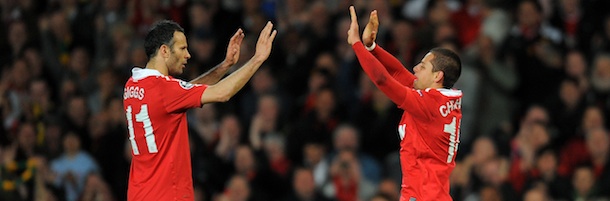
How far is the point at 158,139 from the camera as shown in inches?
360

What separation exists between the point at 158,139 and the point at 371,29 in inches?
63.5

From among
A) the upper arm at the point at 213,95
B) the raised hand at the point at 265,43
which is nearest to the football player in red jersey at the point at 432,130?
the raised hand at the point at 265,43

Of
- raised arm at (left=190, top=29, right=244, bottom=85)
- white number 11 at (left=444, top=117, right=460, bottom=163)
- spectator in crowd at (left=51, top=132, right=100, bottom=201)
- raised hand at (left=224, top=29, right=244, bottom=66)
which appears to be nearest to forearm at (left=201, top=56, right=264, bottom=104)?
raised hand at (left=224, top=29, right=244, bottom=66)

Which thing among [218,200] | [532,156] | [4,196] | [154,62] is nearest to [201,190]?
[218,200]

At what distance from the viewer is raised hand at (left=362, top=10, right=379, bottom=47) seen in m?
9.21

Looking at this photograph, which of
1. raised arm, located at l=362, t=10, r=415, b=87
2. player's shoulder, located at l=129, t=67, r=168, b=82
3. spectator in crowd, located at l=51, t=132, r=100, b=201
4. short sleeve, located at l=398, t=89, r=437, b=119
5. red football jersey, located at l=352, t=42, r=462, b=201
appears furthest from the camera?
spectator in crowd, located at l=51, t=132, r=100, b=201

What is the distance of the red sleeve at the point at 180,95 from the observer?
29.3 ft

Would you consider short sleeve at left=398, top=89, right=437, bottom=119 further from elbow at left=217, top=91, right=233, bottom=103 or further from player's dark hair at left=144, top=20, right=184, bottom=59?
player's dark hair at left=144, top=20, right=184, bottom=59

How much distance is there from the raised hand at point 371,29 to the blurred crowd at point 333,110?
155 inches

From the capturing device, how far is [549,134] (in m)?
14.3

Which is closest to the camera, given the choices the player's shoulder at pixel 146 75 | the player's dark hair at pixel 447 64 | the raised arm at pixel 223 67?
the player's shoulder at pixel 146 75

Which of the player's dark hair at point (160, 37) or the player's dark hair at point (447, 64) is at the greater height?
the player's dark hair at point (160, 37)

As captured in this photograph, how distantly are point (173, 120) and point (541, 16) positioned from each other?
7.07m

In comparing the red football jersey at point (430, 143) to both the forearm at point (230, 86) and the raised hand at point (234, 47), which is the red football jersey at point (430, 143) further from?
the raised hand at point (234, 47)
